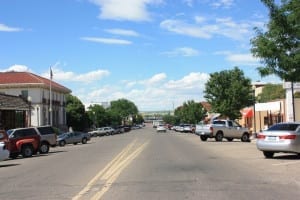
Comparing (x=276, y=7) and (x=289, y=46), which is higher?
(x=276, y=7)

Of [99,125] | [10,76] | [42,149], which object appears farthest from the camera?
[99,125]

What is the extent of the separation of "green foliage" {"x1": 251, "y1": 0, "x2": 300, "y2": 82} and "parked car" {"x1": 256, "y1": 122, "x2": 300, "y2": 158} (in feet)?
7.09

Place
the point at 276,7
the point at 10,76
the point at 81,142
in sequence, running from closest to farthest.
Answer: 1. the point at 276,7
2. the point at 81,142
3. the point at 10,76

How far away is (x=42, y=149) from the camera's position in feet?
121

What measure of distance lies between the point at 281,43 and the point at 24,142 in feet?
57.3

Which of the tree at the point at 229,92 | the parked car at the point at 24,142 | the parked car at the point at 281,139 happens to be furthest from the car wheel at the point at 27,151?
the tree at the point at 229,92

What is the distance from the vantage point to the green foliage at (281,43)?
2248 cm

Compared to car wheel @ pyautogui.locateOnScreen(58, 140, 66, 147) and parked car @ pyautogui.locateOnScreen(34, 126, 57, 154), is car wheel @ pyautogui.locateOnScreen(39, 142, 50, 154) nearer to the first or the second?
parked car @ pyautogui.locateOnScreen(34, 126, 57, 154)

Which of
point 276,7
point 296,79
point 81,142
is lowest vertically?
point 81,142

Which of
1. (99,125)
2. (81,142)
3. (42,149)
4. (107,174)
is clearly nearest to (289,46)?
(107,174)

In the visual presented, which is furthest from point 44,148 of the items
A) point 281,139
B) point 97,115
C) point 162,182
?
point 97,115

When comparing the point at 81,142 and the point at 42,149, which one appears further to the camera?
the point at 81,142

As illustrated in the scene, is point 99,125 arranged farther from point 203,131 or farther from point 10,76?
point 203,131

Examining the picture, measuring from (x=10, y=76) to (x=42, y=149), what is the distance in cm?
6533
